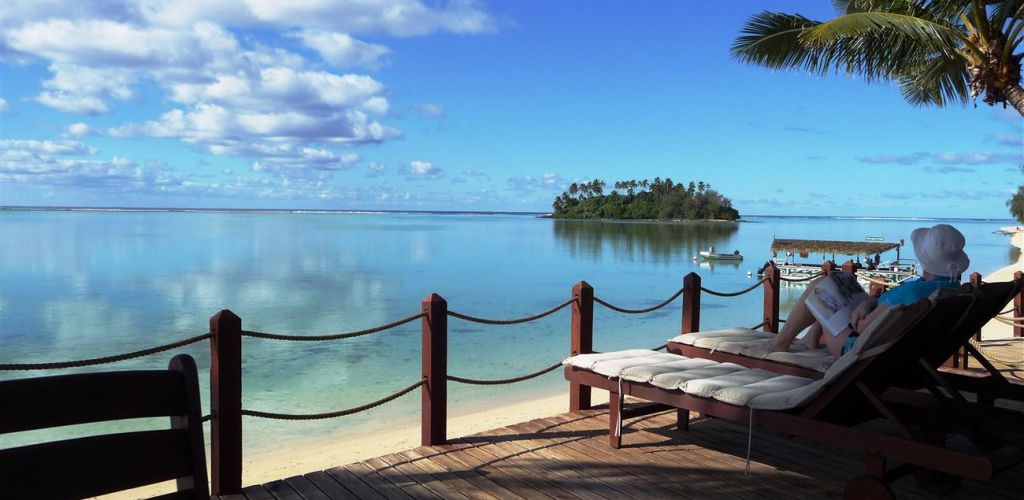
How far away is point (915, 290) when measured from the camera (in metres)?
4.33

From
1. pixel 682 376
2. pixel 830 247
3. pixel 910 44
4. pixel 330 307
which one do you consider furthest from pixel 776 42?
pixel 830 247

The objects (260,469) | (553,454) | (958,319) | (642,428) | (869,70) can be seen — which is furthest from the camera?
(869,70)

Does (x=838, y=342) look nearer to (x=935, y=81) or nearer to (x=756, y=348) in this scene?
(x=756, y=348)

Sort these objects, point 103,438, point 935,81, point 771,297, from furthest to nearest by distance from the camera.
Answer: point 935,81
point 771,297
point 103,438

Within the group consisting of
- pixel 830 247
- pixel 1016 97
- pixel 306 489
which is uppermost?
pixel 1016 97

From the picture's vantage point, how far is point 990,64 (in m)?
9.45

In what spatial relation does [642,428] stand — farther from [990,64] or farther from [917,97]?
[917,97]

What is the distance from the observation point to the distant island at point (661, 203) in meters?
140

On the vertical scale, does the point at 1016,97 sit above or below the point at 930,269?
above

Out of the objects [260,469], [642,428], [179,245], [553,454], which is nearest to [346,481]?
[553,454]

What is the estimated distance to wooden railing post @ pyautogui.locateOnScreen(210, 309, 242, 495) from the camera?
3.96 meters

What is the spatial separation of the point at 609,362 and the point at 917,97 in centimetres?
1181

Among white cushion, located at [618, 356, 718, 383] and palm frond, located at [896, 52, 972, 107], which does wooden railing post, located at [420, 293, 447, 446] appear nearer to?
white cushion, located at [618, 356, 718, 383]

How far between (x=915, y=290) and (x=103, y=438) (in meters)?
4.20
